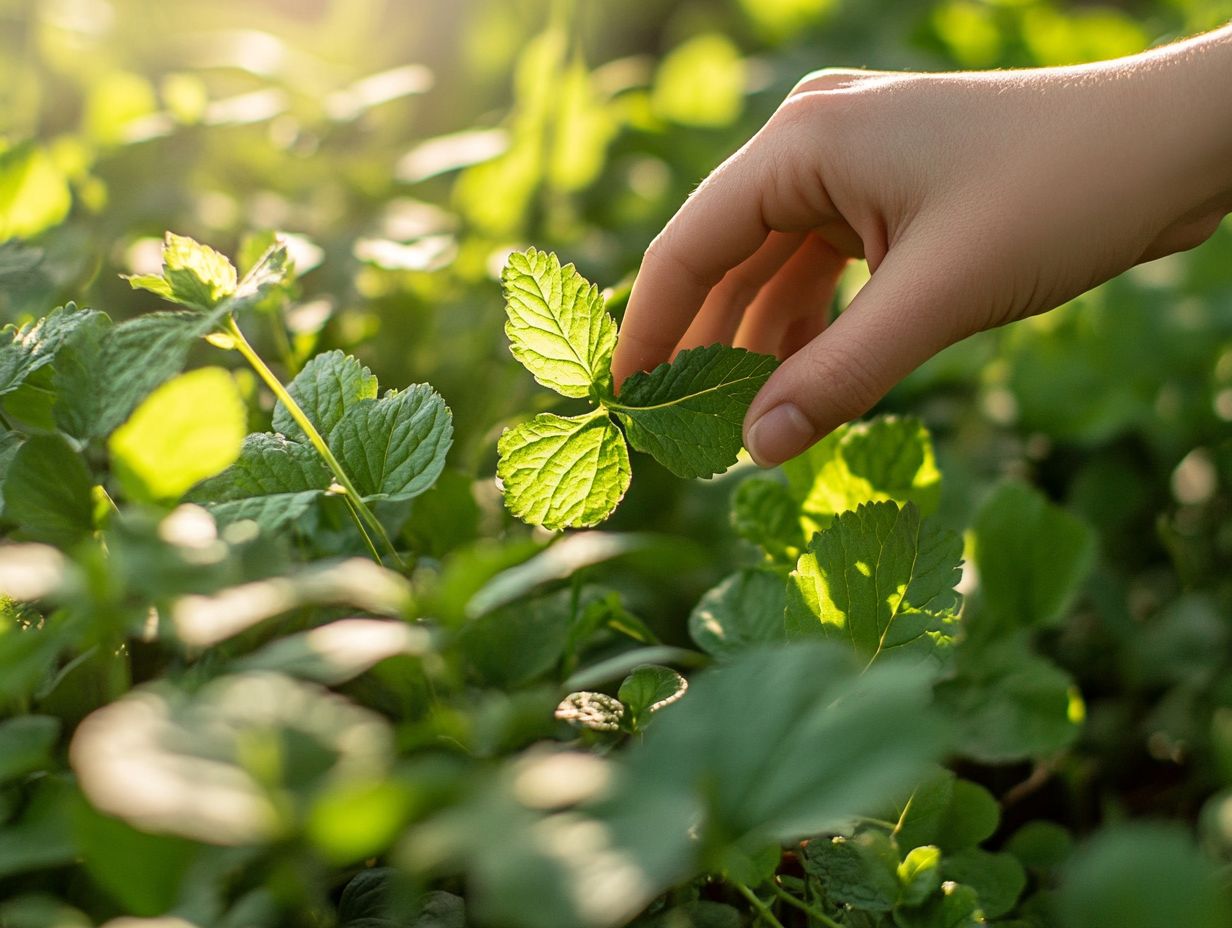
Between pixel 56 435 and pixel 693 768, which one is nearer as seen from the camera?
pixel 693 768

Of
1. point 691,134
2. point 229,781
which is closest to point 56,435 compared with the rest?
point 229,781

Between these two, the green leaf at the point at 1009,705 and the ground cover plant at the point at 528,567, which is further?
the green leaf at the point at 1009,705

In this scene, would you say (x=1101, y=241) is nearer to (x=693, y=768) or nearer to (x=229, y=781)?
(x=693, y=768)

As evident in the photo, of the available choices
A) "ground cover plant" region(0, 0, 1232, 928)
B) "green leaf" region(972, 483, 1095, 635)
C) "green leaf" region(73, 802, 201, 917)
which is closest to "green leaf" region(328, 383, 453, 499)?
"ground cover plant" region(0, 0, 1232, 928)

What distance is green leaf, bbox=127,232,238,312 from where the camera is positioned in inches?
21.3

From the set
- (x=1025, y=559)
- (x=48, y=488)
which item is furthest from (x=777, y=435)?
(x=48, y=488)

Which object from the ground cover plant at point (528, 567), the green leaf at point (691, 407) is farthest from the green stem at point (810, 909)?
the green leaf at point (691, 407)

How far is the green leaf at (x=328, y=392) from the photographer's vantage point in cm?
56

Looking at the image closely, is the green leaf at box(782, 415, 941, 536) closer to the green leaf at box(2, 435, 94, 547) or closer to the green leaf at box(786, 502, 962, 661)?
the green leaf at box(786, 502, 962, 661)

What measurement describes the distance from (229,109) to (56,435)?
2.71ft

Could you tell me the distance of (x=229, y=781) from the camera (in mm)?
298

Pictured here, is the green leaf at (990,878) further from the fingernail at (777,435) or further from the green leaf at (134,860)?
the green leaf at (134,860)

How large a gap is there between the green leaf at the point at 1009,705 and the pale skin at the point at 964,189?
207 mm

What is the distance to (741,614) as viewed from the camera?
2.10 ft
